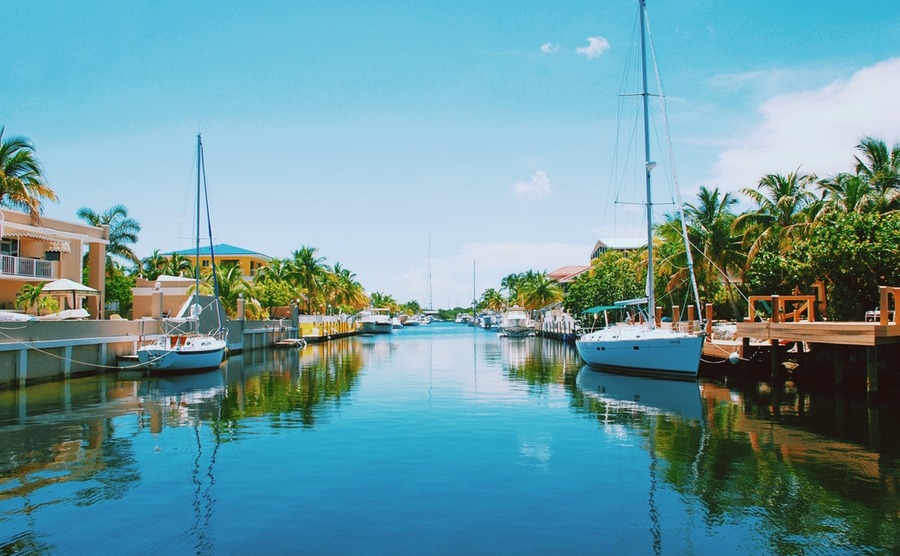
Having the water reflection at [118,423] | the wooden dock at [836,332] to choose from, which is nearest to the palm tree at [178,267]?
the water reflection at [118,423]

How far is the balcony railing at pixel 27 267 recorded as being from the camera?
35781mm

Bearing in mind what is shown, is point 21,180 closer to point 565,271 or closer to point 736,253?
point 736,253

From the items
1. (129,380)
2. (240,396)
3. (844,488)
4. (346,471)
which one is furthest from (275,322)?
(844,488)

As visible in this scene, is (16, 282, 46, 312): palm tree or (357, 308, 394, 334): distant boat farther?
(357, 308, 394, 334): distant boat

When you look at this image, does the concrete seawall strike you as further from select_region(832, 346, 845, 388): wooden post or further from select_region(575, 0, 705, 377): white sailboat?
select_region(832, 346, 845, 388): wooden post

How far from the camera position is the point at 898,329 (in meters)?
20.4

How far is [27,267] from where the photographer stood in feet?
123

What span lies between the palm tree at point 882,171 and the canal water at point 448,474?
548 inches

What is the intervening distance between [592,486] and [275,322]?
5714cm

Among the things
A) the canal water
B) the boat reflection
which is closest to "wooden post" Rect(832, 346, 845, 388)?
the canal water

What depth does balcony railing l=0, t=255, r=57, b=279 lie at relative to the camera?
35781 millimetres

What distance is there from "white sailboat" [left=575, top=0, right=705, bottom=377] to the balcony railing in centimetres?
3328

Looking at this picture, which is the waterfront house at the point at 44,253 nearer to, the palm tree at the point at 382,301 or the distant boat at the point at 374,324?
the distant boat at the point at 374,324

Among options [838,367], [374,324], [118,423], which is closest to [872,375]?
[838,367]
